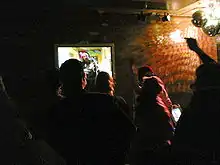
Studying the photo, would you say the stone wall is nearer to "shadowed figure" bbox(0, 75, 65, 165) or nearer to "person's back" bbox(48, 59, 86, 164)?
"person's back" bbox(48, 59, 86, 164)

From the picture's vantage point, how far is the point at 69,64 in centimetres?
248

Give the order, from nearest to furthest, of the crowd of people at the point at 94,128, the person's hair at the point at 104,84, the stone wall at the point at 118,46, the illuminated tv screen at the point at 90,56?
1. the crowd of people at the point at 94,128
2. the person's hair at the point at 104,84
3. the stone wall at the point at 118,46
4. the illuminated tv screen at the point at 90,56

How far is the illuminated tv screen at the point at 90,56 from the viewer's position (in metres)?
5.52

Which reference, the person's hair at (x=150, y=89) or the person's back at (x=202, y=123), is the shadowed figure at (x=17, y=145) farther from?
the person's hair at (x=150, y=89)

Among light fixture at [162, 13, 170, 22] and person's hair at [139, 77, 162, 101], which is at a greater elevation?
light fixture at [162, 13, 170, 22]

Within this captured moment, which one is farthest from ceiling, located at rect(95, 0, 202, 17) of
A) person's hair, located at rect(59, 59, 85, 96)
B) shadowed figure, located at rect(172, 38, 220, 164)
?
shadowed figure, located at rect(172, 38, 220, 164)

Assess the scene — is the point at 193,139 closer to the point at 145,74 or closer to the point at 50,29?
the point at 145,74

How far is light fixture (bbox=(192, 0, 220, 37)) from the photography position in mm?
5676

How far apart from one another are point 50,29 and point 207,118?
396 centimetres

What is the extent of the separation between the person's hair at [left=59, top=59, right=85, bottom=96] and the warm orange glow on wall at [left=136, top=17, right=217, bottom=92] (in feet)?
12.8

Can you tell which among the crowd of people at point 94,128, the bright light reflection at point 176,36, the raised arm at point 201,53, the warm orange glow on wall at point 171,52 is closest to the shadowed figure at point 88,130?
the crowd of people at point 94,128

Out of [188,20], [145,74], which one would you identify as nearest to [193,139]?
[145,74]

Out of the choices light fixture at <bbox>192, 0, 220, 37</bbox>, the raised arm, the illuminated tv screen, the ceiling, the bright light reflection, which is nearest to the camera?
the raised arm

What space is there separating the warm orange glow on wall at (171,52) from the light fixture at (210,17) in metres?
0.82
